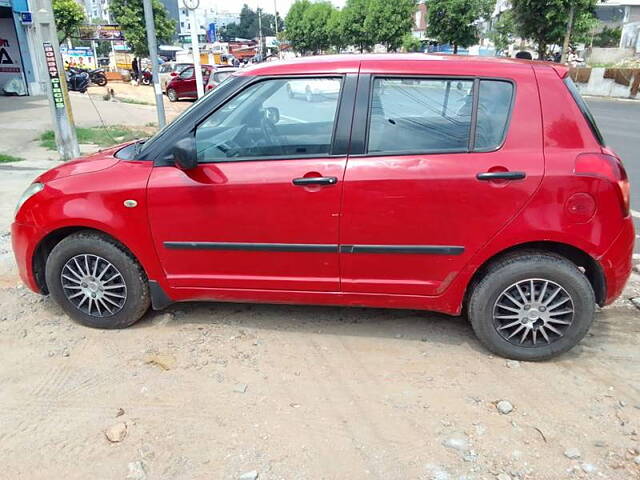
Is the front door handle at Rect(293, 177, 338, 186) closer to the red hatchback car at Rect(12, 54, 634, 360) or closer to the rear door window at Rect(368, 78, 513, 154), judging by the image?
the red hatchback car at Rect(12, 54, 634, 360)

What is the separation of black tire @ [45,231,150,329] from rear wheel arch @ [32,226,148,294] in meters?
0.01

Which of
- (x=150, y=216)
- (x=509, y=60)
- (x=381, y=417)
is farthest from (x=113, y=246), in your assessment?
(x=509, y=60)

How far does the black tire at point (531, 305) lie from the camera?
10.1 ft

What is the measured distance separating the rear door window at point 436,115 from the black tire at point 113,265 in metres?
1.74

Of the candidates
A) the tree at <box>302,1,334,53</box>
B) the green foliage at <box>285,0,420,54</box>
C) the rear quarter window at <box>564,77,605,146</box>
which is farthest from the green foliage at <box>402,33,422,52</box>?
the rear quarter window at <box>564,77,605,146</box>

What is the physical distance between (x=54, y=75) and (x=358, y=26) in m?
46.2

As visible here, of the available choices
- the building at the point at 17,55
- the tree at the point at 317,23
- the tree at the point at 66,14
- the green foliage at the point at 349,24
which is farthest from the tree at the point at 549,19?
the tree at the point at 317,23

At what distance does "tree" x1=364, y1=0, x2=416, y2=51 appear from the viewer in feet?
152

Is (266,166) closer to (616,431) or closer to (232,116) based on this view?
(232,116)

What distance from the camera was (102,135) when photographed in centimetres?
1232

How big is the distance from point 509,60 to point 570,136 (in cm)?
62

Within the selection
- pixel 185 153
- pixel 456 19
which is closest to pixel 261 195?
pixel 185 153

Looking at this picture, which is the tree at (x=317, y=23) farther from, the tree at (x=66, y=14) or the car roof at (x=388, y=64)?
the car roof at (x=388, y=64)

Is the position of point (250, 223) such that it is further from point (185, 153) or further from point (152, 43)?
point (152, 43)
